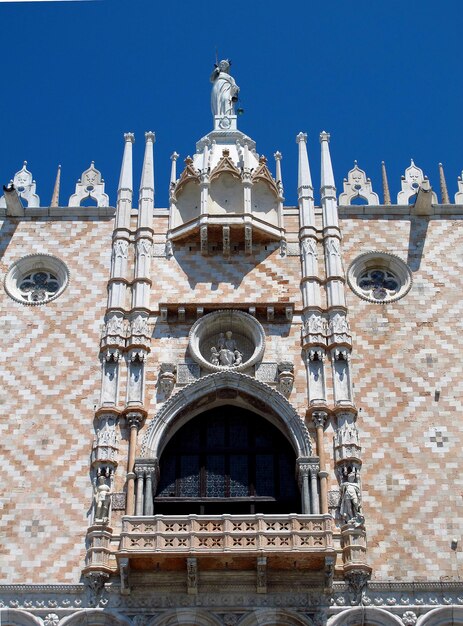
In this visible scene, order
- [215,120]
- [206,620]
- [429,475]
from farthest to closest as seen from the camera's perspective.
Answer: [215,120], [429,475], [206,620]

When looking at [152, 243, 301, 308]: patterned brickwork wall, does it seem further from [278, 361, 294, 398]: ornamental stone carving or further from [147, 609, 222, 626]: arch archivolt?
[147, 609, 222, 626]: arch archivolt

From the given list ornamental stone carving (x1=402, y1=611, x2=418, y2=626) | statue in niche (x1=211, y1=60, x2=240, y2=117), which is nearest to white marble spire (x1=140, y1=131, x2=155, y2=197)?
statue in niche (x1=211, y1=60, x2=240, y2=117)

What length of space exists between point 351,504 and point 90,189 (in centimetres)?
1157

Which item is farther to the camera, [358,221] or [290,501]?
[358,221]

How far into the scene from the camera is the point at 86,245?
28719 mm

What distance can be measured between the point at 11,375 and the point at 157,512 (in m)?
4.92

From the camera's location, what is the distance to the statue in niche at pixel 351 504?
23.6 m

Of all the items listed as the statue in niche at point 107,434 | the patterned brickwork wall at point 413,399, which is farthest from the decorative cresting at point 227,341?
the statue in niche at point 107,434

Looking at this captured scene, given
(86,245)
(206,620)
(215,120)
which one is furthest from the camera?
(215,120)

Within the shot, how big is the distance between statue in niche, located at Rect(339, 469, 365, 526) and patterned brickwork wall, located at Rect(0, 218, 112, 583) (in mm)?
5569

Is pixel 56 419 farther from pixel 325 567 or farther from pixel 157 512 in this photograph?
pixel 325 567

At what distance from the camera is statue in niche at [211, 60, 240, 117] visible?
32.4 meters

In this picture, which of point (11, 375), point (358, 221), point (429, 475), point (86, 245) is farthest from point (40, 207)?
point (429, 475)

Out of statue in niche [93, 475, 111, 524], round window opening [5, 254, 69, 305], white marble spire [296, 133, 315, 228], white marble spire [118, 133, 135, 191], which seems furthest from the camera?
white marble spire [118, 133, 135, 191]
